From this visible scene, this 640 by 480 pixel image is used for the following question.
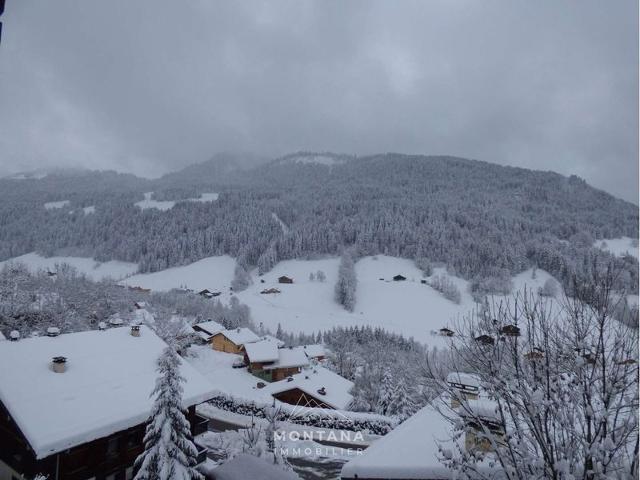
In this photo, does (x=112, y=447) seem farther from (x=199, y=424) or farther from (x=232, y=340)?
(x=232, y=340)

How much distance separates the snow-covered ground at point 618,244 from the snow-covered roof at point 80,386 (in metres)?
157

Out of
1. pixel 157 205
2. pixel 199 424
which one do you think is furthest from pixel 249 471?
pixel 157 205

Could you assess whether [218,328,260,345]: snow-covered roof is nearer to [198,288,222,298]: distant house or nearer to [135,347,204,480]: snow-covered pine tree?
[135,347,204,480]: snow-covered pine tree

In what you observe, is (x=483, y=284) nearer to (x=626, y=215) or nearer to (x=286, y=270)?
(x=286, y=270)

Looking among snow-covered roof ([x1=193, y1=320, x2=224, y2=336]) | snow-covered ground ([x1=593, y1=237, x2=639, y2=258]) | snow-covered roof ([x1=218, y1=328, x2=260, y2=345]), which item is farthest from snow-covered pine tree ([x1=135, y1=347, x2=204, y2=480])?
snow-covered ground ([x1=593, y1=237, x2=639, y2=258])

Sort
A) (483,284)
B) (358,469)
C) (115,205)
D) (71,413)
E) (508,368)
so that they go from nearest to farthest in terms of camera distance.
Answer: (508,368) < (358,469) < (71,413) < (483,284) < (115,205)

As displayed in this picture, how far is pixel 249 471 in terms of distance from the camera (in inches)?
317

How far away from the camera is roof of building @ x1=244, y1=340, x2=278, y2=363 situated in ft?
137

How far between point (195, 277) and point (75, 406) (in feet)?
363

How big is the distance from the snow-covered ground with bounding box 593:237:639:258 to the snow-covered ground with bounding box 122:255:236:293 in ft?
432

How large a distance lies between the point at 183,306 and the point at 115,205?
136 metres

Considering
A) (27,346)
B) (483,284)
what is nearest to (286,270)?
(483,284)

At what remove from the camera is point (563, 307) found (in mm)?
7137

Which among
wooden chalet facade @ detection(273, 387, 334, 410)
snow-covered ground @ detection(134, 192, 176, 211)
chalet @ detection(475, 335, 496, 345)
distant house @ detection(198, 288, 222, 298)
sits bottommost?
distant house @ detection(198, 288, 222, 298)
